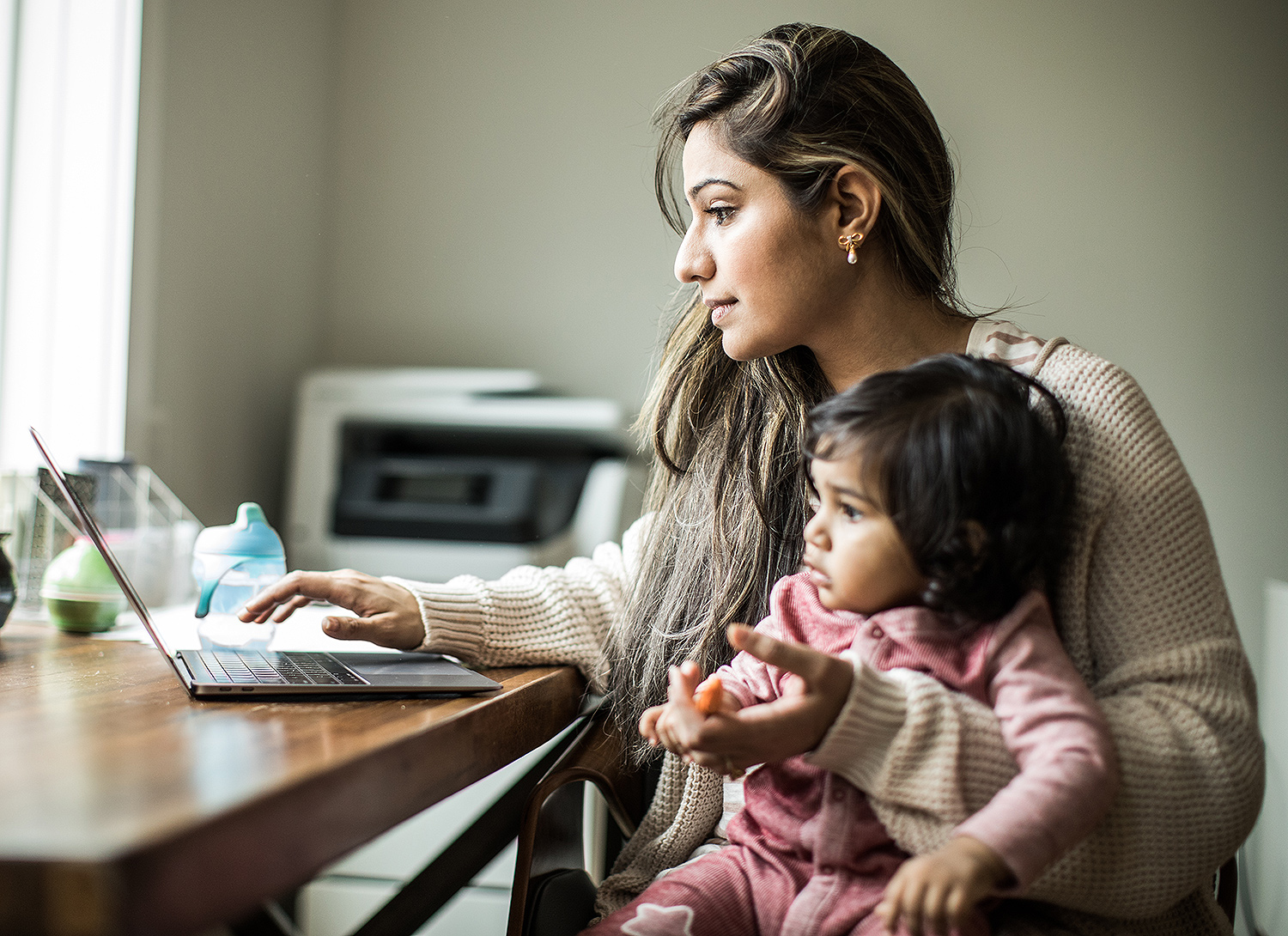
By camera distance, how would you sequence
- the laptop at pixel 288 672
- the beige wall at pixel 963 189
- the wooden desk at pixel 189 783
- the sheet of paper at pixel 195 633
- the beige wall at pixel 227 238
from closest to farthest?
the wooden desk at pixel 189 783 → the laptop at pixel 288 672 → the sheet of paper at pixel 195 633 → the beige wall at pixel 227 238 → the beige wall at pixel 963 189

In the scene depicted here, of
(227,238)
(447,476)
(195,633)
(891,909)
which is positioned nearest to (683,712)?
(891,909)

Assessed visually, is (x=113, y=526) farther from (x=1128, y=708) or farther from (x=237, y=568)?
(x=1128, y=708)

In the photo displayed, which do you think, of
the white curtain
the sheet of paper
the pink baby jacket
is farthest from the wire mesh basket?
the pink baby jacket

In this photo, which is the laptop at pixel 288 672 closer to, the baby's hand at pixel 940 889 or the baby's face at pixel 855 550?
the baby's face at pixel 855 550

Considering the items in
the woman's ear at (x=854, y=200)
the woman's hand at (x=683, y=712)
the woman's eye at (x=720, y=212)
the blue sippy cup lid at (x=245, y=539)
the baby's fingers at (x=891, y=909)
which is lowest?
the baby's fingers at (x=891, y=909)

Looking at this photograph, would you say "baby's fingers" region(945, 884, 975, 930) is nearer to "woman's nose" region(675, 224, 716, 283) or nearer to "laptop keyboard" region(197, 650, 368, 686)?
"laptop keyboard" region(197, 650, 368, 686)

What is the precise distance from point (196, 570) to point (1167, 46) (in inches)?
91.8

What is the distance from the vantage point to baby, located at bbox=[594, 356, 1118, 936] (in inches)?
30.0

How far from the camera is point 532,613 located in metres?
1.17

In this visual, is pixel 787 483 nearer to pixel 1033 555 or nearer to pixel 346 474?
pixel 1033 555

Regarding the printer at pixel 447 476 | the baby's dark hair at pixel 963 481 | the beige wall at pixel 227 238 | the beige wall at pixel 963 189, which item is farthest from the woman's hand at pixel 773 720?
the beige wall at pixel 963 189

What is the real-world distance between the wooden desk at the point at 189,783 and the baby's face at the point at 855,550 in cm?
31

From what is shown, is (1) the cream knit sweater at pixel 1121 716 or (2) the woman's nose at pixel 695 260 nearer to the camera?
(1) the cream knit sweater at pixel 1121 716

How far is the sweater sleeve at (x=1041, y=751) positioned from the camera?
67 cm
